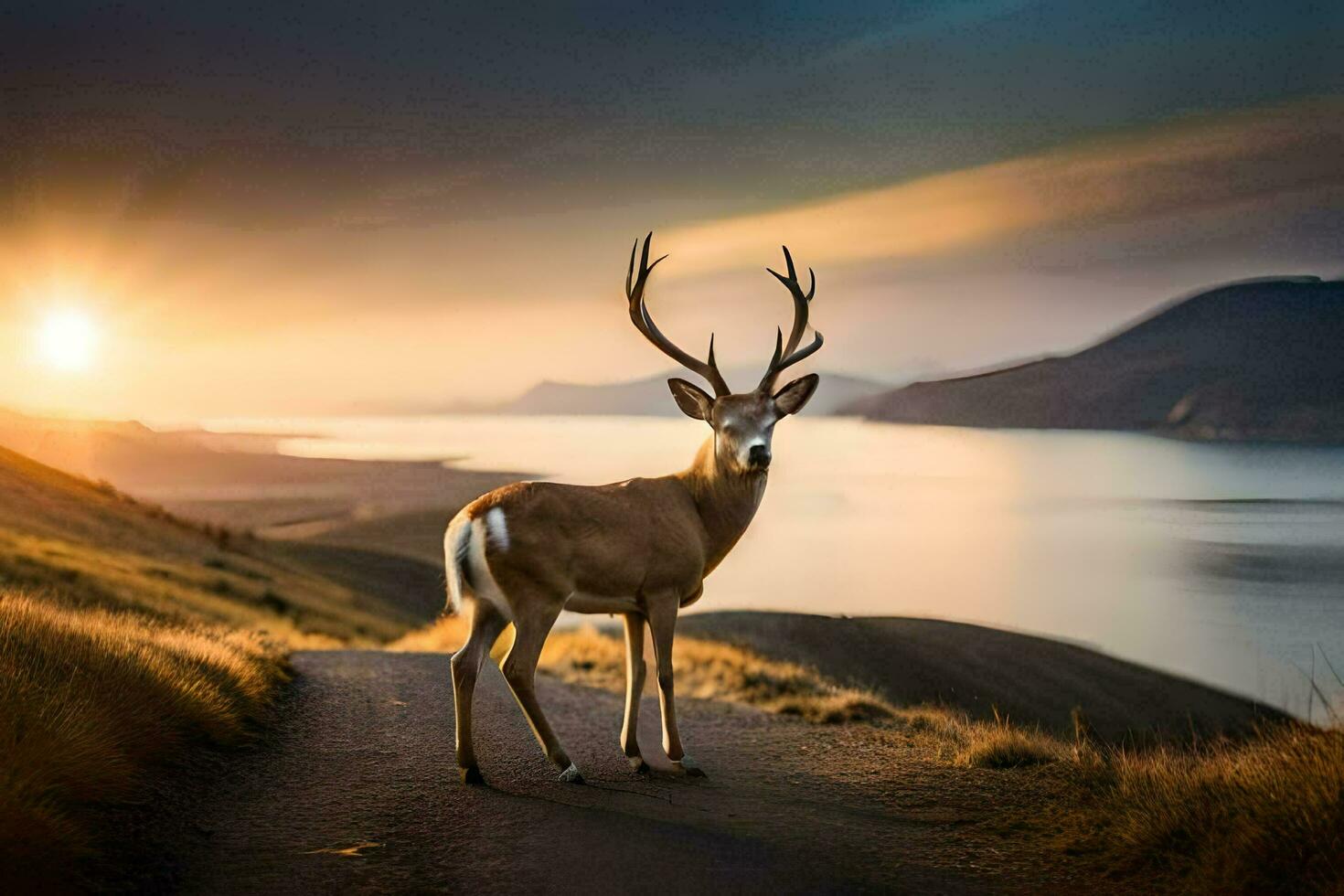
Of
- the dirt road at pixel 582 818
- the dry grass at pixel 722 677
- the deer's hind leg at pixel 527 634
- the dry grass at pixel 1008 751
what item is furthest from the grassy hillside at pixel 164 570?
the dry grass at pixel 1008 751

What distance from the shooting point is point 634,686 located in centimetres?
868

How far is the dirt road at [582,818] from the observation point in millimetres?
5980

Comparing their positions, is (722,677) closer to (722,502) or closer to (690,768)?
(690,768)

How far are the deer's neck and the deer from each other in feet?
0.04

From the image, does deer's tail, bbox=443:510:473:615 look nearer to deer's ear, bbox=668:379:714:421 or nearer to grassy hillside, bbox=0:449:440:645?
deer's ear, bbox=668:379:714:421

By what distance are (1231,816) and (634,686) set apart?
4428 millimetres

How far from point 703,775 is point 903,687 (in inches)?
687

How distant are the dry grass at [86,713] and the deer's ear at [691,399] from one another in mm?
4768

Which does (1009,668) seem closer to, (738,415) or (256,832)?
(738,415)

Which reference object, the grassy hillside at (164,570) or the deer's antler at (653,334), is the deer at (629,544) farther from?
the grassy hillside at (164,570)

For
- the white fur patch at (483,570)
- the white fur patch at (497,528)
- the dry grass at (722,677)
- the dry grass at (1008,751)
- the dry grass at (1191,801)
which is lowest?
the dry grass at (722,677)

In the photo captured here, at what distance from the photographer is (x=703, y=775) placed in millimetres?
8586

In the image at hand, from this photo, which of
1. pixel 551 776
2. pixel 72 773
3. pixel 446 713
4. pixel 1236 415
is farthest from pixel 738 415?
pixel 1236 415

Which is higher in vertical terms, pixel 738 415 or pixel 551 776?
pixel 738 415
